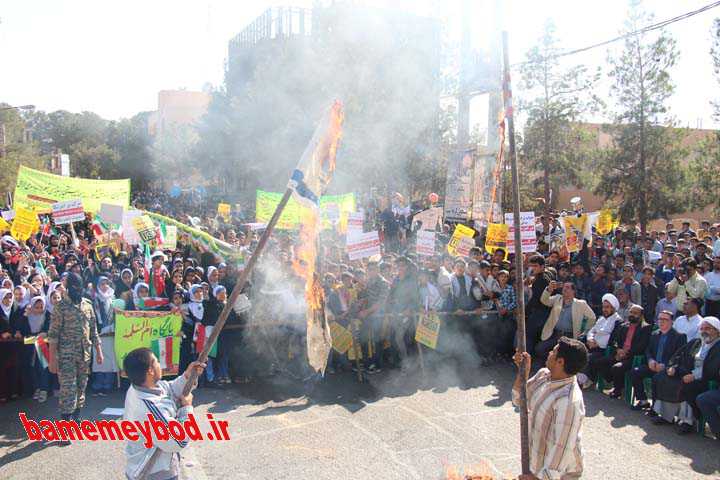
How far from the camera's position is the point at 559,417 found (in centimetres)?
379

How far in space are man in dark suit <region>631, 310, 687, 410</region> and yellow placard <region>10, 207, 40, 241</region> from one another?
1202cm

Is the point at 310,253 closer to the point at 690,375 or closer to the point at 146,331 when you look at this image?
the point at 146,331

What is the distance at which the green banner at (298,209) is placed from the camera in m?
13.2

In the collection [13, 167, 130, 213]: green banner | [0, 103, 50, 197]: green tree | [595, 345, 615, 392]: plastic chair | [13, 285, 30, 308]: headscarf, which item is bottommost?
[595, 345, 615, 392]: plastic chair

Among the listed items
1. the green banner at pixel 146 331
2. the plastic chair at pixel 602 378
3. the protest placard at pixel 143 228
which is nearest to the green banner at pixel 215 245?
the protest placard at pixel 143 228

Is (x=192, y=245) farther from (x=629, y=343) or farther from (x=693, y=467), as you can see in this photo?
(x=693, y=467)

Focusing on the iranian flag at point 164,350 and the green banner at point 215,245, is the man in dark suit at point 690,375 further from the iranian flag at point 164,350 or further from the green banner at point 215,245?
the green banner at point 215,245

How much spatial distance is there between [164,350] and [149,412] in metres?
5.10

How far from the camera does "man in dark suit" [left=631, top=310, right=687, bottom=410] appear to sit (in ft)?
24.8

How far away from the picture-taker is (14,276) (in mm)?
11547

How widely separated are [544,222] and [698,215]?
25.9 m

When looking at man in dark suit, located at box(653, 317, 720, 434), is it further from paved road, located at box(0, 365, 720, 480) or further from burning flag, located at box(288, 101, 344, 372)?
burning flag, located at box(288, 101, 344, 372)

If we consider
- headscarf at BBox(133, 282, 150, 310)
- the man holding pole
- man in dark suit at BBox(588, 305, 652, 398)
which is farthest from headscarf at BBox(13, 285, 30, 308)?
man in dark suit at BBox(588, 305, 652, 398)

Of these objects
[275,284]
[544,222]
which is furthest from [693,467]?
[544,222]
